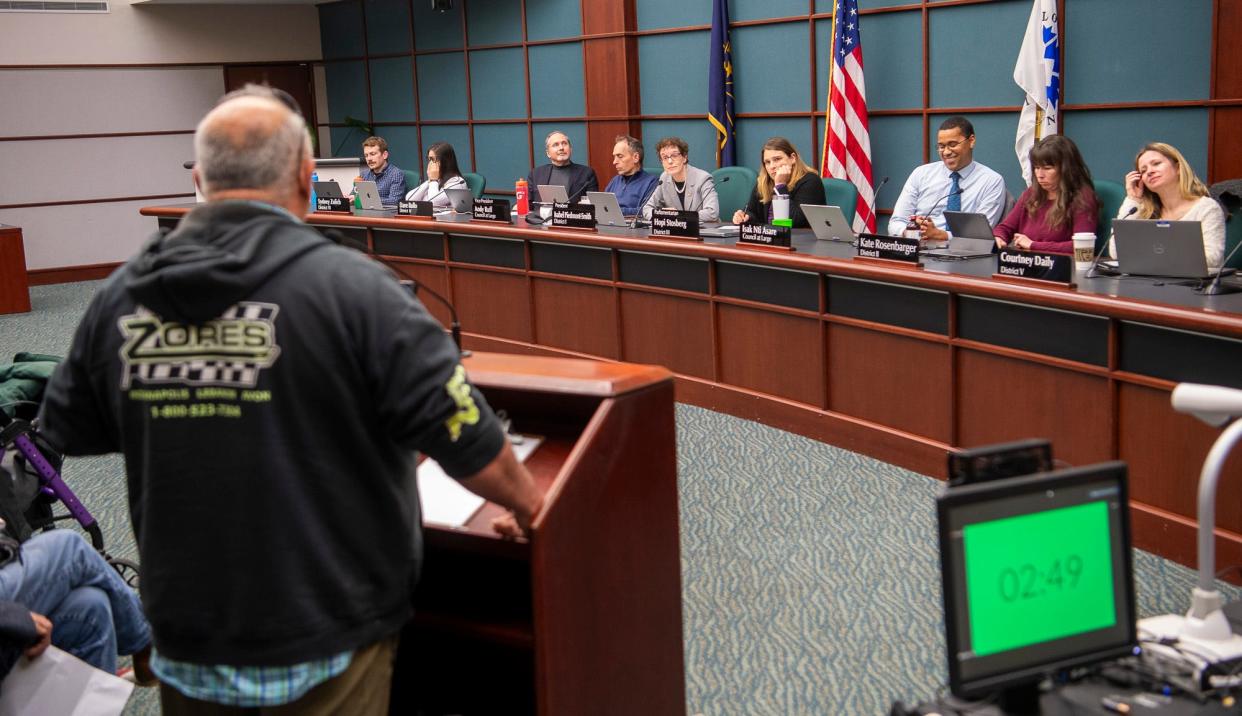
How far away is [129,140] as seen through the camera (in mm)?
10711

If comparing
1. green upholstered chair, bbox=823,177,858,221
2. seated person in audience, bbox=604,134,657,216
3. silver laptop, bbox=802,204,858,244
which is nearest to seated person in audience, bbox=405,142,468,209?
seated person in audience, bbox=604,134,657,216

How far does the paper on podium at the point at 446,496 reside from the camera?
1924 millimetres

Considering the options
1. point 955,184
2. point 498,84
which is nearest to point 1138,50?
point 955,184

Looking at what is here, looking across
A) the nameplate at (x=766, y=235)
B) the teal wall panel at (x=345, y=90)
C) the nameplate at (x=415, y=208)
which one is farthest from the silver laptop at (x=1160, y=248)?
the teal wall panel at (x=345, y=90)

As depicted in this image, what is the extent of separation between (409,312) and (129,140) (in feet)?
33.6

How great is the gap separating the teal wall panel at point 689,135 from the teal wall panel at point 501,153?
1456 mm

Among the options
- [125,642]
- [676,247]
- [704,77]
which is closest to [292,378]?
[125,642]

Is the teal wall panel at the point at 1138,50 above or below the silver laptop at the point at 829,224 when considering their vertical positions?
above

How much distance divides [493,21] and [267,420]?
8.74m

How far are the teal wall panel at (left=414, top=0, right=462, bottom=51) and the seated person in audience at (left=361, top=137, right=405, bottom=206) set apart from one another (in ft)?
6.65

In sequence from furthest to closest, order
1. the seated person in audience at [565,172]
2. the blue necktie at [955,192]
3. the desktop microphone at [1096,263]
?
the seated person in audience at [565,172]
the blue necktie at [955,192]
the desktop microphone at [1096,263]

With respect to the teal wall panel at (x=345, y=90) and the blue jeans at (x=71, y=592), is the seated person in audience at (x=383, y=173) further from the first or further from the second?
the blue jeans at (x=71, y=592)

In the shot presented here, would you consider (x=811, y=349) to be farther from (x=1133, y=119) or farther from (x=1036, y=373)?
(x=1133, y=119)

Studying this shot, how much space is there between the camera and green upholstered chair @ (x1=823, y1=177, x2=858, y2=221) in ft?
18.6
